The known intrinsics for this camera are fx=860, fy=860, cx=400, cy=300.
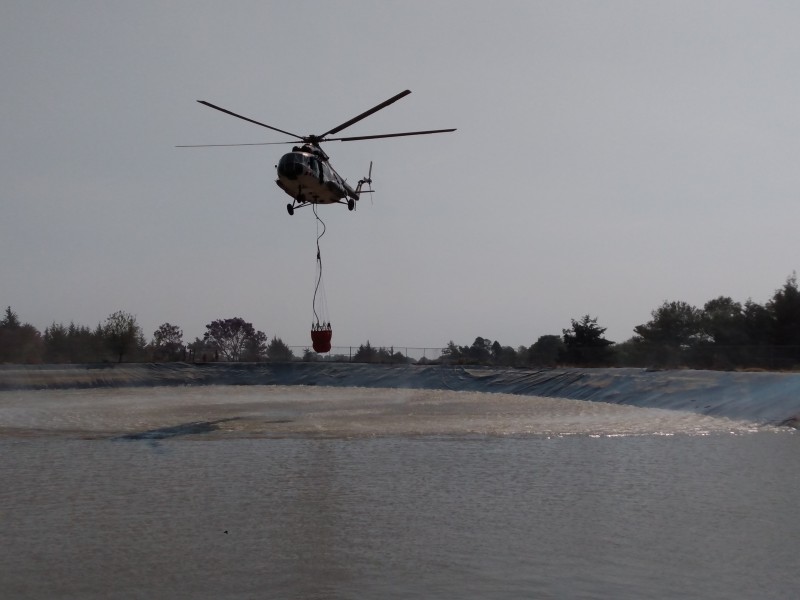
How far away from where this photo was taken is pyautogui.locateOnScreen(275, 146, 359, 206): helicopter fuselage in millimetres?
23766

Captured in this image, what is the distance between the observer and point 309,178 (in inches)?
958

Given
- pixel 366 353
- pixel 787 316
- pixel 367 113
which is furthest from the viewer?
pixel 366 353

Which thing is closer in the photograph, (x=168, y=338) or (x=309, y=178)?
(x=309, y=178)

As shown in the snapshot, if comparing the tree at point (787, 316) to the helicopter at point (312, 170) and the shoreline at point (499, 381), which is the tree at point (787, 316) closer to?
the shoreline at point (499, 381)

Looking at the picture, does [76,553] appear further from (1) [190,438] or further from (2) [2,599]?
(1) [190,438]

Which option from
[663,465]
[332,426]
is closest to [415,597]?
[663,465]

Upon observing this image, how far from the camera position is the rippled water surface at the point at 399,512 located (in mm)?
7539

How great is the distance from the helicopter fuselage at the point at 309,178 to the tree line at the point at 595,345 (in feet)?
77.1

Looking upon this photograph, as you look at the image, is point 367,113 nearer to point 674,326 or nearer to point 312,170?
point 312,170

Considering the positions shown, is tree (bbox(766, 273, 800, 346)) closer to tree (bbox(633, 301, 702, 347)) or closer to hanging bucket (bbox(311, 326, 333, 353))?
tree (bbox(633, 301, 702, 347))

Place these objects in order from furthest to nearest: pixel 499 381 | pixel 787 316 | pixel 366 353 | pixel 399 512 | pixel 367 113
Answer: pixel 366 353 < pixel 787 316 < pixel 499 381 < pixel 367 113 < pixel 399 512

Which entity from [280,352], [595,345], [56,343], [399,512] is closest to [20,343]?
[56,343]

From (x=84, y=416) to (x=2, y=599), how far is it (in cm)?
1874

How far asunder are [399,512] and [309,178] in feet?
50.3
